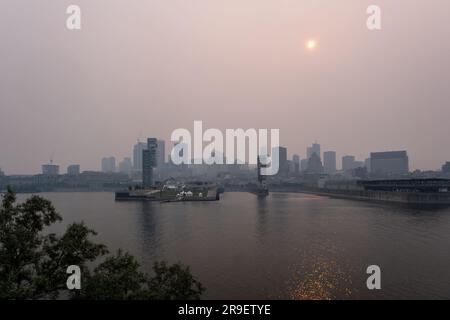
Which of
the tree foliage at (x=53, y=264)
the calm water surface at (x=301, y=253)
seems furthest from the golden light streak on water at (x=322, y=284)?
the tree foliage at (x=53, y=264)

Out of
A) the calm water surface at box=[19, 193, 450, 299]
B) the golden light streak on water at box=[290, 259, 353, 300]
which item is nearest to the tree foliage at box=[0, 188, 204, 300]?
the calm water surface at box=[19, 193, 450, 299]

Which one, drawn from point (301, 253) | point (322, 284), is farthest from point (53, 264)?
point (301, 253)

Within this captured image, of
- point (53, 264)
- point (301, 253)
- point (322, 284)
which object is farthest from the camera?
point (301, 253)

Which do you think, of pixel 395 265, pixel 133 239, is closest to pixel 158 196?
pixel 133 239

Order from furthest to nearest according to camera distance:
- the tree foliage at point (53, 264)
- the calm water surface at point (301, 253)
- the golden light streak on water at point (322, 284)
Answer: the calm water surface at point (301, 253)
the golden light streak on water at point (322, 284)
the tree foliage at point (53, 264)

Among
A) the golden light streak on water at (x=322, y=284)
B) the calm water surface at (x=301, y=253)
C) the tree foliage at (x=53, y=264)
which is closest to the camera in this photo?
the tree foliage at (x=53, y=264)

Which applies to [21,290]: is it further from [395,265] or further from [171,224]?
[171,224]

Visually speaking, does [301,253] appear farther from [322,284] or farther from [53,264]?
[53,264]

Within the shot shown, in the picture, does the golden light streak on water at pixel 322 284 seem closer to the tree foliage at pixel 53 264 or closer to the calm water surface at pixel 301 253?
the calm water surface at pixel 301 253

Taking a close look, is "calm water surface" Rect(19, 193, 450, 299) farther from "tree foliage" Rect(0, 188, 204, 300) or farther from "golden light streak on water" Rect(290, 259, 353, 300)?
"tree foliage" Rect(0, 188, 204, 300)

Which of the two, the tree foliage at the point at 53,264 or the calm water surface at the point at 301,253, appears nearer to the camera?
the tree foliage at the point at 53,264
